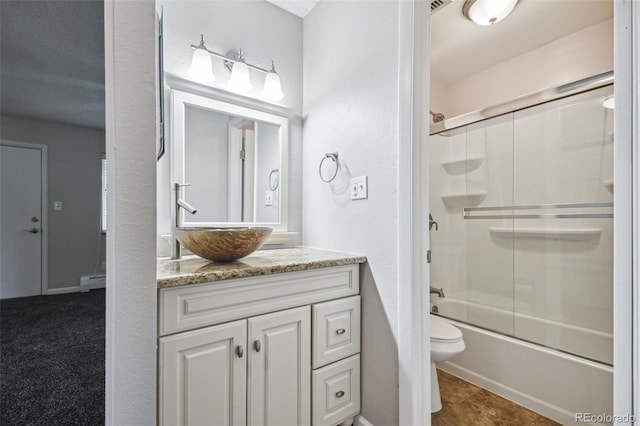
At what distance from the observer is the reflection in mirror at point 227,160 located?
1.60m

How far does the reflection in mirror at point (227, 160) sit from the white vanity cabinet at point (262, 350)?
68 centimetres

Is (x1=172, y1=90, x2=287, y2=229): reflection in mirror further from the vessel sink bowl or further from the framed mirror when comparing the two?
the vessel sink bowl

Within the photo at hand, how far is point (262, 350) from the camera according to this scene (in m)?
1.16

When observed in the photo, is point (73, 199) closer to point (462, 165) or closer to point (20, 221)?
point (20, 221)

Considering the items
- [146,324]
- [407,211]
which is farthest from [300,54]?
[146,324]

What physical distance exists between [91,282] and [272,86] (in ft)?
13.5

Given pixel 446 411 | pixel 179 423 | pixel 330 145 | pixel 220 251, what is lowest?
pixel 446 411

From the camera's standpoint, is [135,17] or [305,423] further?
[305,423]

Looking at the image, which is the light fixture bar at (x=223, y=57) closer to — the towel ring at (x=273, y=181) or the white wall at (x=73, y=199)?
the towel ring at (x=273, y=181)

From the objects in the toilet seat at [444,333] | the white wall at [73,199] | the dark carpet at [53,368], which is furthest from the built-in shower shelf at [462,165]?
the white wall at [73,199]

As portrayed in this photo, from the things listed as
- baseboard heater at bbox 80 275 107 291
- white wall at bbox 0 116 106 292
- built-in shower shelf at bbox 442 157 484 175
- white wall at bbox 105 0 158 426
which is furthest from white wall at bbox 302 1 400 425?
baseboard heater at bbox 80 275 107 291

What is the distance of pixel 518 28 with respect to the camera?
2.06m

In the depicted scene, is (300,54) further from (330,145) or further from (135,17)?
(135,17)

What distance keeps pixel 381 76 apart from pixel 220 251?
1112 millimetres
